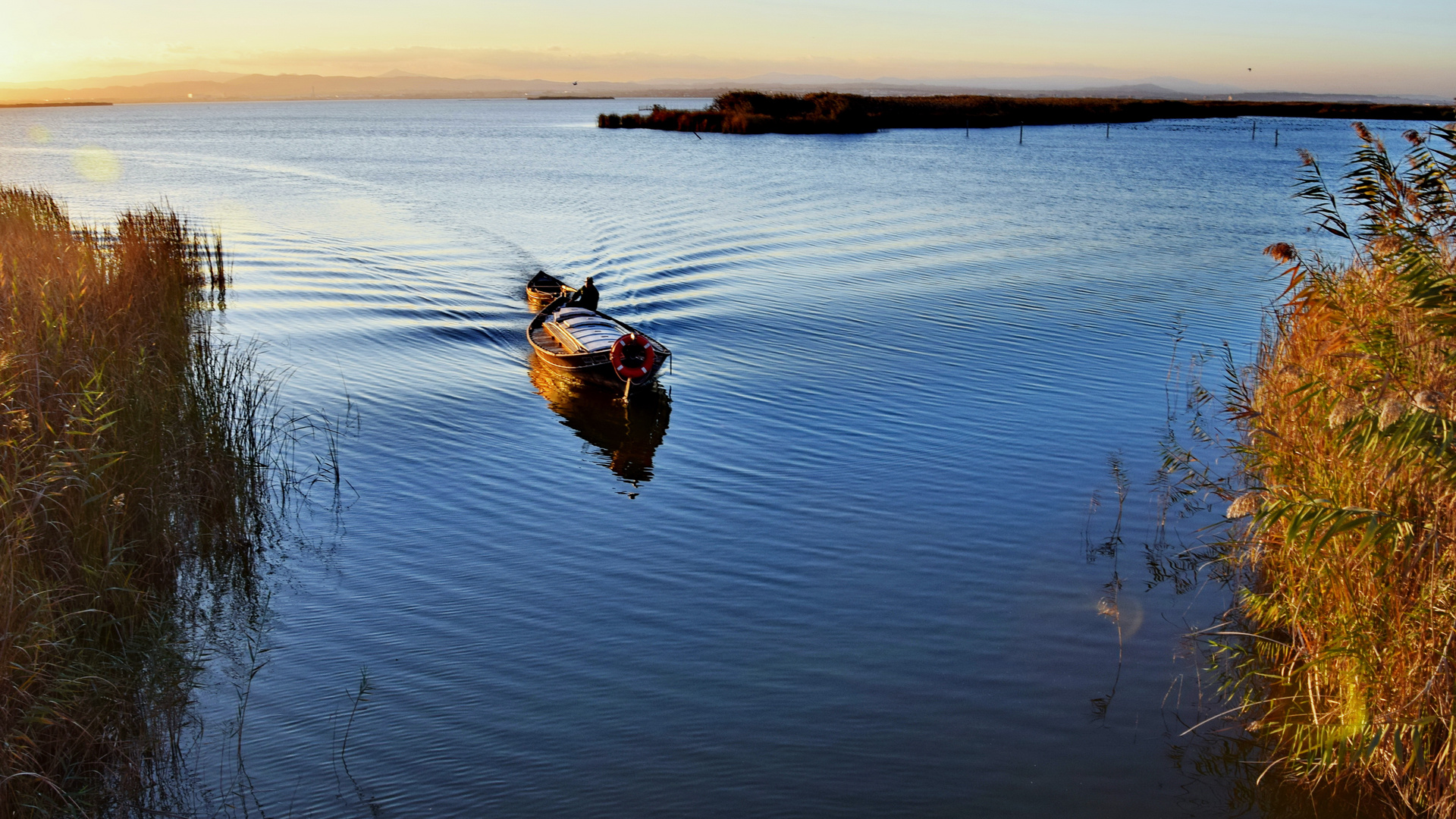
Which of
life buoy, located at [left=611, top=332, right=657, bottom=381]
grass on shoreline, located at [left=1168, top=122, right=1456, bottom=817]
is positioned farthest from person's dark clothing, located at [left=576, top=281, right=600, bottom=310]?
grass on shoreline, located at [left=1168, top=122, right=1456, bottom=817]

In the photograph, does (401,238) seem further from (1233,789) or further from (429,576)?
Result: (1233,789)

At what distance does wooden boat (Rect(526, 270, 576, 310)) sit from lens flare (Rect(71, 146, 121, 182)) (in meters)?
34.7

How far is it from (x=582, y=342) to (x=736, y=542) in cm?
750

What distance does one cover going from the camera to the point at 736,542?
10992 millimetres

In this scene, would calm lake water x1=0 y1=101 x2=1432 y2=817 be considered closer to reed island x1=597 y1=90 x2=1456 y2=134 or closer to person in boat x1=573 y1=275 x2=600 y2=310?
person in boat x1=573 y1=275 x2=600 y2=310

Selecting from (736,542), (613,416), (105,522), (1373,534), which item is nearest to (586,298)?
(613,416)

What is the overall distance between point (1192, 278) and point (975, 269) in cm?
536

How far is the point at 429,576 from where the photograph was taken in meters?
10.1

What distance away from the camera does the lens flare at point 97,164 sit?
49438 mm

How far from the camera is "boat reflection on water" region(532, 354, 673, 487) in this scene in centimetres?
Result: 1412

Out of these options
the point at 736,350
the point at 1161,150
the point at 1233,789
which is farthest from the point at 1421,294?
the point at 1161,150

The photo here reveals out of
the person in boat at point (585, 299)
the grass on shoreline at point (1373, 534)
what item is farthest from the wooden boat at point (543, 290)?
the grass on shoreline at point (1373, 534)

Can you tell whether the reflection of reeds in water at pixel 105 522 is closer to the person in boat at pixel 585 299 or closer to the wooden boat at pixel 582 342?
the wooden boat at pixel 582 342

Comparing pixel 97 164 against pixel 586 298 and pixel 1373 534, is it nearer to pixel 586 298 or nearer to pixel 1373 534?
pixel 586 298
